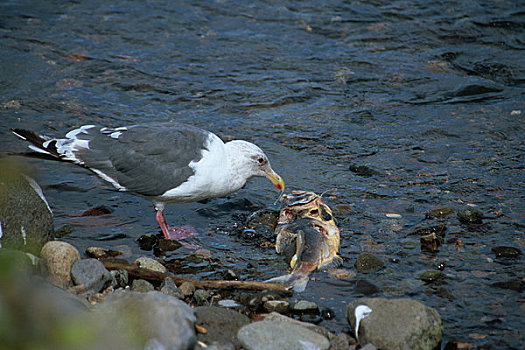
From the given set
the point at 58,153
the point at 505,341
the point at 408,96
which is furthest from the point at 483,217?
the point at 58,153

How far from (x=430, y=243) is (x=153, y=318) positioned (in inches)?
119

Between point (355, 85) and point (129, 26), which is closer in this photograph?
point (355, 85)

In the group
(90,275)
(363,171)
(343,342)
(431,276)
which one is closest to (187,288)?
(90,275)

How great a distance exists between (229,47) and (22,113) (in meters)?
4.30

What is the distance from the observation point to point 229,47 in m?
11.6

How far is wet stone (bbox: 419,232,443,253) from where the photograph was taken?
578 cm

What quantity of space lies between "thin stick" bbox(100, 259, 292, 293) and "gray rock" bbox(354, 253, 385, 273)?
774mm

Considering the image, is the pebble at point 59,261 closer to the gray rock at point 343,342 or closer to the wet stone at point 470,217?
the gray rock at point 343,342

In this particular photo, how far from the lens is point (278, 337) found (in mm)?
4242

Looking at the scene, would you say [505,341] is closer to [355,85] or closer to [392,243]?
[392,243]

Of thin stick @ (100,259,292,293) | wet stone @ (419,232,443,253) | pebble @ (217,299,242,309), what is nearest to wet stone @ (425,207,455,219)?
wet stone @ (419,232,443,253)

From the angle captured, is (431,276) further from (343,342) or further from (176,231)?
(176,231)

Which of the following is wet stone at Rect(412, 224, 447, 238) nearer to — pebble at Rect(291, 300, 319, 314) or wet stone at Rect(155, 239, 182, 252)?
pebble at Rect(291, 300, 319, 314)

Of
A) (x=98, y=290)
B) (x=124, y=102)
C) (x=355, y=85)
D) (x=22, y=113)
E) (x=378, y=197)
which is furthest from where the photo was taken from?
(x=355, y=85)
